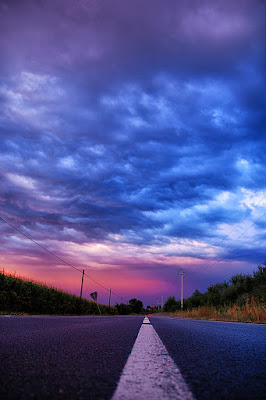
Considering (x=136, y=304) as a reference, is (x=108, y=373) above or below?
above

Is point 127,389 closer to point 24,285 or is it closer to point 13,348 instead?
point 13,348

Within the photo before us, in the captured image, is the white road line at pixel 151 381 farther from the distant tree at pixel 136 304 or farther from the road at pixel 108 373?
the distant tree at pixel 136 304

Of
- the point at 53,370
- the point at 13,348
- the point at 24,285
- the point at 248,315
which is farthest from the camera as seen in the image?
the point at 24,285

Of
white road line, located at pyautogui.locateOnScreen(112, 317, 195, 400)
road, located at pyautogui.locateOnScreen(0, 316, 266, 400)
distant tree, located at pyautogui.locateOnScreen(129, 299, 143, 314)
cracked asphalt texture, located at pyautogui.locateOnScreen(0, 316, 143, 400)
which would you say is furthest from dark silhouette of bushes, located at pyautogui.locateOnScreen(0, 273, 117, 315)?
distant tree, located at pyautogui.locateOnScreen(129, 299, 143, 314)

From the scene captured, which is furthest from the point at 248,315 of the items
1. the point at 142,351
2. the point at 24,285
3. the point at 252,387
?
the point at 24,285

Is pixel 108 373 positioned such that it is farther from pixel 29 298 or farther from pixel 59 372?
pixel 29 298

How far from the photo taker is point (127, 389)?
117cm

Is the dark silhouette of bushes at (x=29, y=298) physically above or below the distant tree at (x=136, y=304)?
above

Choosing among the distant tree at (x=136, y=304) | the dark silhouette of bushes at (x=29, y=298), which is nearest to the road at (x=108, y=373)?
the dark silhouette of bushes at (x=29, y=298)

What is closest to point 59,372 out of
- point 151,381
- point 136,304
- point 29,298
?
point 151,381

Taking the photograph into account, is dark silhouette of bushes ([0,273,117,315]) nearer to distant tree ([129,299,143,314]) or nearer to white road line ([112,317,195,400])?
white road line ([112,317,195,400])

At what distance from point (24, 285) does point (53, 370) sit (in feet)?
76.0

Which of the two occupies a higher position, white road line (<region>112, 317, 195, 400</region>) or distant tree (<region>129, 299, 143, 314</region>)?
white road line (<region>112, 317, 195, 400</region>)

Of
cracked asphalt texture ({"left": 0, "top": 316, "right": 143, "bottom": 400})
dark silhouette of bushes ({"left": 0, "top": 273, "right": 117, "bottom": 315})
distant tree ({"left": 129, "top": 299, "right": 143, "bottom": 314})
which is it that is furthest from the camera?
distant tree ({"left": 129, "top": 299, "right": 143, "bottom": 314})
